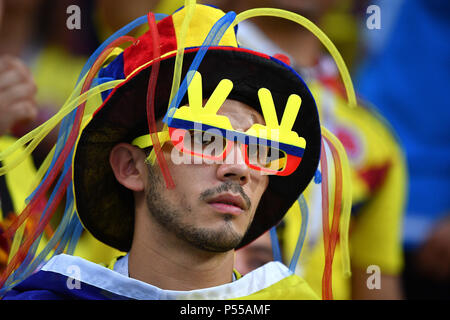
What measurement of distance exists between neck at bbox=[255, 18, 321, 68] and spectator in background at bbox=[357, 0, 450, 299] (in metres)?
0.90

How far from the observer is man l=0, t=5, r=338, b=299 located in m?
2.10

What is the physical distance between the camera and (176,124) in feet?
6.83

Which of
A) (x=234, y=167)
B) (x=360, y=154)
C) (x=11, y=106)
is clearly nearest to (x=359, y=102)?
(x=360, y=154)

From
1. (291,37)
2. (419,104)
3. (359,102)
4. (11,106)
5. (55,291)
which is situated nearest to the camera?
(55,291)

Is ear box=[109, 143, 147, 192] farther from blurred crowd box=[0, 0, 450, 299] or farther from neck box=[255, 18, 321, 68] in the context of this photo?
neck box=[255, 18, 321, 68]

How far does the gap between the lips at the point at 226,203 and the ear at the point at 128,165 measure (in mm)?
251

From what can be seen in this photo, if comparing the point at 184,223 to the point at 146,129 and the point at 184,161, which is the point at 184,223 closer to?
the point at 184,161

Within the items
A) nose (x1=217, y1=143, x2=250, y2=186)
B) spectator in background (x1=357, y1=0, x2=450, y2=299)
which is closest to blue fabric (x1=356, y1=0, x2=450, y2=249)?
spectator in background (x1=357, y1=0, x2=450, y2=299)

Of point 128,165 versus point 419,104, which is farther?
point 419,104

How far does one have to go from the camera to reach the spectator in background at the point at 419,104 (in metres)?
4.38

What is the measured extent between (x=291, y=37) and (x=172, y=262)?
175cm

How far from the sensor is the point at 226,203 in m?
2.11
